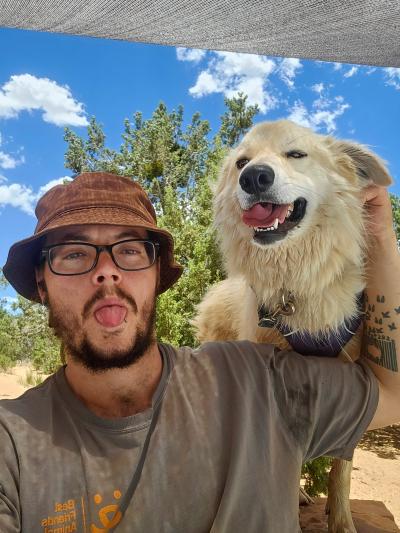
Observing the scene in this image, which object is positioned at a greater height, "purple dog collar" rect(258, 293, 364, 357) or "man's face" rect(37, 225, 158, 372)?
"man's face" rect(37, 225, 158, 372)

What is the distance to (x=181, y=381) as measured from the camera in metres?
2.04

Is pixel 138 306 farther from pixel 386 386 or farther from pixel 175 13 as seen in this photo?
pixel 175 13

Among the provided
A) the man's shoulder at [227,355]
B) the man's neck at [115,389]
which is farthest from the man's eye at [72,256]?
the man's shoulder at [227,355]

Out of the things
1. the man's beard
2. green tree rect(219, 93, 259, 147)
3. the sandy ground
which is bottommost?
the sandy ground

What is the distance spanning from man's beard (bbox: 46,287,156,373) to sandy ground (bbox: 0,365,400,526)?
230 inches

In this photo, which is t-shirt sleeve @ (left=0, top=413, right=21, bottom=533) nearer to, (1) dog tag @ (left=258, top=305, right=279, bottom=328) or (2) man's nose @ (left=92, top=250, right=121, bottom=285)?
(2) man's nose @ (left=92, top=250, right=121, bottom=285)

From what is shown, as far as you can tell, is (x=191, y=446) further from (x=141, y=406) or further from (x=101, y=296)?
(x=101, y=296)

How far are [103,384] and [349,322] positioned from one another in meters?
1.28

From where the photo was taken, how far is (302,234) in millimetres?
2648

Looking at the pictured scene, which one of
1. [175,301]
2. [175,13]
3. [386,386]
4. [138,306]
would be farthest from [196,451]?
[175,301]

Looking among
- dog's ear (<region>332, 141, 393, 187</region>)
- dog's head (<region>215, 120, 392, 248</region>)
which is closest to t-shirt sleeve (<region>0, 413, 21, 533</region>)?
dog's head (<region>215, 120, 392, 248</region>)

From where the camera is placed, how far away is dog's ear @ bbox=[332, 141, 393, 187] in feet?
8.55

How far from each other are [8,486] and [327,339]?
1549 mm

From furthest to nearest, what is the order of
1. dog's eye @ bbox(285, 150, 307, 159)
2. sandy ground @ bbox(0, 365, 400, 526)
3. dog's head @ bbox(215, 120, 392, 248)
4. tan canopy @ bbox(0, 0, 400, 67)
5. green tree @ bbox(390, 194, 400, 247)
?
green tree @ bbox(390, 194, 400, 247) → sandy ground @ bbox(0, 365, 400, 526) → tan canopy @ bbox(0, 0, 400, 67) → dog's eye @ bbox(285, 150, 307, 159) → dog's head @ bbox(215, 120, 392, 248)
